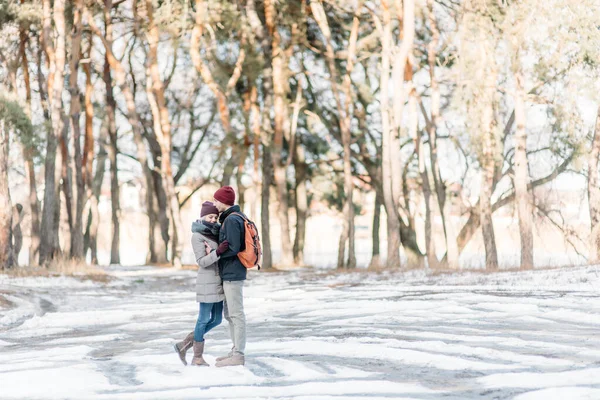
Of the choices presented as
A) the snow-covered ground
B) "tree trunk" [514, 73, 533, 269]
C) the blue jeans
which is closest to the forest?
"tree trunk" [514, 73, 533, 269]

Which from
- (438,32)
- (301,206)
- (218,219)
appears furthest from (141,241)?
(218,219)

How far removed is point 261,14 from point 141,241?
43724 millimetres

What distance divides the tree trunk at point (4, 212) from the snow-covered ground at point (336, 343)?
5975mm

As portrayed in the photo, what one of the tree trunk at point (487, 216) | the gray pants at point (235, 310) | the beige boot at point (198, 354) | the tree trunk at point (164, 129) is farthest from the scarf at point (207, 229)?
the tree trunk at point (164, 129)

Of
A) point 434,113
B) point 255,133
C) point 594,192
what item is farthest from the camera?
point 255,133

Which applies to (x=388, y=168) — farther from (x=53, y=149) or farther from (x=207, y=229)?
(x=207, y=229)

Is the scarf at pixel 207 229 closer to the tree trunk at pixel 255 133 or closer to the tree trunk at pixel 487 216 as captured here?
the tree trunk at pixel 487 216

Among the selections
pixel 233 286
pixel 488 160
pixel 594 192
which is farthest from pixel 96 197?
pixel 233 286

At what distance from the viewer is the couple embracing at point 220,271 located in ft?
27.7

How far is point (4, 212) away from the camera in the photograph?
81.6 ft

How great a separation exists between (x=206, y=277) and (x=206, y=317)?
39 cm

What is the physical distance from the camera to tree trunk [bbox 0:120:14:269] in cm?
2464

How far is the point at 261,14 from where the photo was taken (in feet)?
120

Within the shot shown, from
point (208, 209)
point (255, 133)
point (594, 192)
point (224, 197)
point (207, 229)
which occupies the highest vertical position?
point (255, 133)
